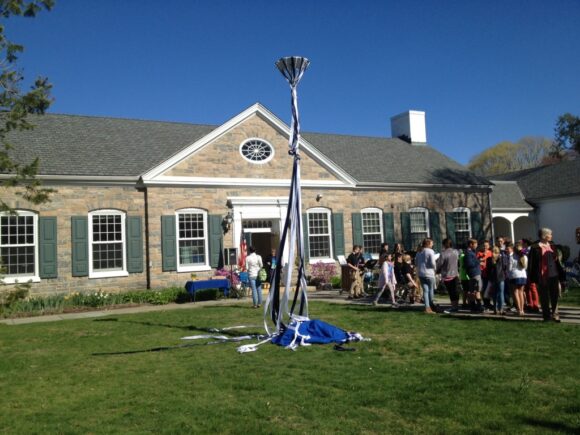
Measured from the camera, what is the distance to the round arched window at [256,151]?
18.9m

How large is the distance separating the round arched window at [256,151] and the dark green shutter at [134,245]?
177 inches

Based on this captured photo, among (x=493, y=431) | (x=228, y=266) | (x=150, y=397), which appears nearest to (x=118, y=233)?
(x=228, y=266)

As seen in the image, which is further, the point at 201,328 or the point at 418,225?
the point at 418,225

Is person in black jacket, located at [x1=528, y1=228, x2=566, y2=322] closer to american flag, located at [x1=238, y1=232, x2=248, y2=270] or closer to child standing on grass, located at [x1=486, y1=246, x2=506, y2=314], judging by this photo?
child standing on grass, located at [x1=486, y1=246, x2=506, y2=314]

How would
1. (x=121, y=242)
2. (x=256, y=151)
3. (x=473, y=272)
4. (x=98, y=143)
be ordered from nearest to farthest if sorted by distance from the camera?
(x=473, y=272) < (x=121, y=242) < (x=98, y=143) < (x=256, y=151)

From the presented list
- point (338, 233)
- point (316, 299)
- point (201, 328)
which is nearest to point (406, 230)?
point (338, 233)

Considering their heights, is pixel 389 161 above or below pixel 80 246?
above

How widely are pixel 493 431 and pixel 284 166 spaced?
15.6 meters

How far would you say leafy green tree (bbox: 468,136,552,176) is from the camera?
2357 inches

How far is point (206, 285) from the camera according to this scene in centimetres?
1583

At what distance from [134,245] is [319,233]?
703cm

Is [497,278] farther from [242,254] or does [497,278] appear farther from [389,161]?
[389,161]

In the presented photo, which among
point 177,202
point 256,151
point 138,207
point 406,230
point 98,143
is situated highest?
point 98,143

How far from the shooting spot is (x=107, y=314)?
1341cm
